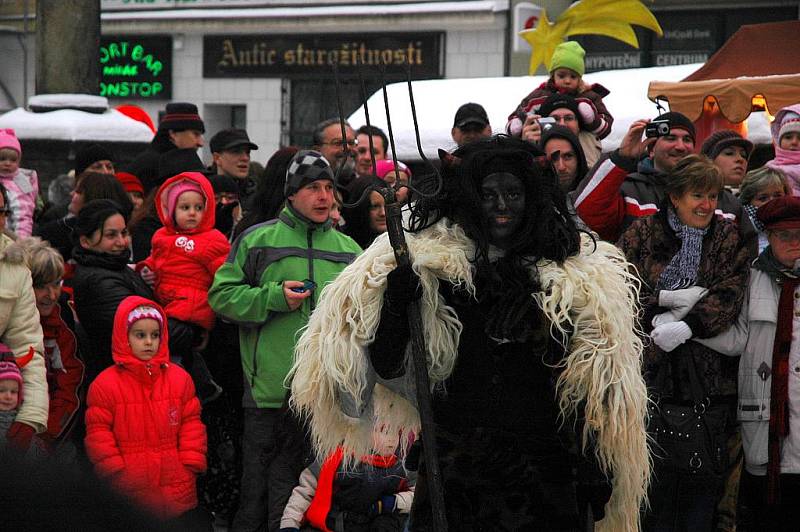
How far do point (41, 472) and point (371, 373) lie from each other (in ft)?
9.18

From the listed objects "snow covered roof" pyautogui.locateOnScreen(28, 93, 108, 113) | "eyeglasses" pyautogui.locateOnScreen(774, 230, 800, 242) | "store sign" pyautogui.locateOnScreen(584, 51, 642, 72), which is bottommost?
"eyeglasses" pyautogui.locateOnScreen(774, 230, 800, 242)

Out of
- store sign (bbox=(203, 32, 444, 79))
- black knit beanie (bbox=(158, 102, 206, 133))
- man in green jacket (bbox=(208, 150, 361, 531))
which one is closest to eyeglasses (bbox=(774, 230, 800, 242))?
man in green jacket (bbox=(208, 150, 361, 531))

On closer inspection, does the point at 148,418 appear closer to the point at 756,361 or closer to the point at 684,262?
the point at 684,262

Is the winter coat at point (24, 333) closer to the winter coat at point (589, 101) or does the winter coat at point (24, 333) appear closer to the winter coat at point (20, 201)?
the winter coat at point (20, 201)

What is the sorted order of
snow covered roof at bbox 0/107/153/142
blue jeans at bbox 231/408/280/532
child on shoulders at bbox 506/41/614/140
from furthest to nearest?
snow covered roof at bbox 0/107/153/142
child on shoulders at bbox 506/41/614/140
blue jeans at bbox 231/408/280/532

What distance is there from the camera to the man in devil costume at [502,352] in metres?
3.51

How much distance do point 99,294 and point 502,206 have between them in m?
3.01

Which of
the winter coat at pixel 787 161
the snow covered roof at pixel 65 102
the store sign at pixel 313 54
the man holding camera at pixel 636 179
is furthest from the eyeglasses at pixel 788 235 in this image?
the store sign at pixel 313 54

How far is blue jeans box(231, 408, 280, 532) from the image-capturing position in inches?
232

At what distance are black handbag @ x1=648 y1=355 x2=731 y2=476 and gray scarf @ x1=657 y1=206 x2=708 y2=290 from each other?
1.24 ft

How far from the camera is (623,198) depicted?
19.3 ft

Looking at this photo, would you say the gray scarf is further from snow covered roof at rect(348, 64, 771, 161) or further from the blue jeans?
snow covered roof at rect(348, 64, 771, 161)

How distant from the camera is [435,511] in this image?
3.41 m

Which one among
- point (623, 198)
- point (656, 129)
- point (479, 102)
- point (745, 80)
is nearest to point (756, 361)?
point (623, 198)
